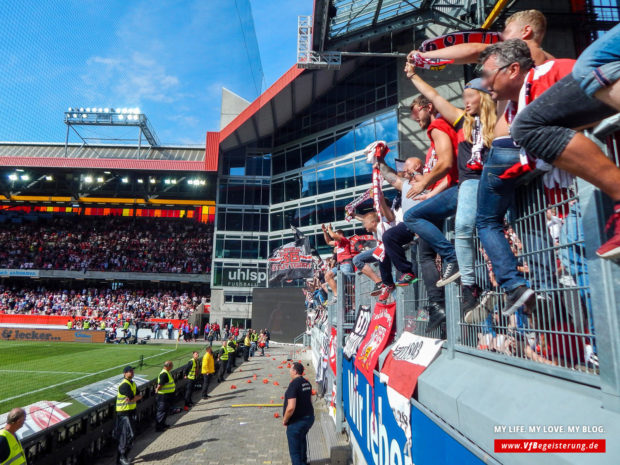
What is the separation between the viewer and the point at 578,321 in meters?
1.93

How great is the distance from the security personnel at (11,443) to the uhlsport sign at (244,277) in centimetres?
3237

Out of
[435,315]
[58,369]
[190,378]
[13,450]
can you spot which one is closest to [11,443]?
[13,450]

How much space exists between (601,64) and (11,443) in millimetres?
7515

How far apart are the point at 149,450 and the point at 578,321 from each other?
32.6ft

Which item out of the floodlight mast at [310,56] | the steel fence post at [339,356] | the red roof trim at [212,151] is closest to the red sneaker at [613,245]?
the steel fence post at [339,356]

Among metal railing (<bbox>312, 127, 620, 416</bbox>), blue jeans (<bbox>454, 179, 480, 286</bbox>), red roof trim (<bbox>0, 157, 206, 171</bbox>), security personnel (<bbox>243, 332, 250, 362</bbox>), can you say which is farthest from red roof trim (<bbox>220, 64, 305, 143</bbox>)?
metal railing (<bbox>312, 127, 620, 416</bbox>)

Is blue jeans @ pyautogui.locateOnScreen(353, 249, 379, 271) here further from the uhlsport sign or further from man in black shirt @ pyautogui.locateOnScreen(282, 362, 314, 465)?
the uhlsport sign

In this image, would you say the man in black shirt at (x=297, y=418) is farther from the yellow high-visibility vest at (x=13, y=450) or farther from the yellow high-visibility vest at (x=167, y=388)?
the yellow high-visibility vest at (x=167, y=388)

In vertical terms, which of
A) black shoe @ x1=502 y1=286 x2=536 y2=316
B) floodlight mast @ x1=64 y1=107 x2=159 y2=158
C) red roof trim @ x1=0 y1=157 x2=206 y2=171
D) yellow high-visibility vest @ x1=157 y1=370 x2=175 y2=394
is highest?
floodlight mast @ x1=64 y1=107 x2=159 y2=158

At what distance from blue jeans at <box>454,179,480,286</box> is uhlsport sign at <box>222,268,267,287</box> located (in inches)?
1406

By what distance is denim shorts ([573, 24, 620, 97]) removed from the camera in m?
1.57

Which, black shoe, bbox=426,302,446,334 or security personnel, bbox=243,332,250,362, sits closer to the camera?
black shoe, bbox=426,302,446,334

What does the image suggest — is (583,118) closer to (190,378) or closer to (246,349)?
(190,378)

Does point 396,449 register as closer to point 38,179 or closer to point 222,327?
point 222,327
